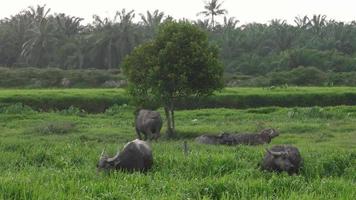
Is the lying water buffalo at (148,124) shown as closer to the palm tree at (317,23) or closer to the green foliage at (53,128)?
the green foliage at (53,128)

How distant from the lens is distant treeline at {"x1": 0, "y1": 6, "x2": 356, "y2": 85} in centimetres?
5275

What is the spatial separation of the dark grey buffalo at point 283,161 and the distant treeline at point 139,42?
124ft

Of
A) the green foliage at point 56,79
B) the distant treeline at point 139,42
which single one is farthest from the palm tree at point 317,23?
the green foliage at point 56,79

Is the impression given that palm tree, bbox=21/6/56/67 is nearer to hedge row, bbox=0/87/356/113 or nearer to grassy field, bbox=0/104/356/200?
hedge row, bbox=0/87/356/113

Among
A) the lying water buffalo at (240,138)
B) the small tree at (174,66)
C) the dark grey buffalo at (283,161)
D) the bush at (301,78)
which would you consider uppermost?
the small tree at (174,66)

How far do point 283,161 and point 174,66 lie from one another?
8563 mm

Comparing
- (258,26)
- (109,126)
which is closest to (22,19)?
(258,26)

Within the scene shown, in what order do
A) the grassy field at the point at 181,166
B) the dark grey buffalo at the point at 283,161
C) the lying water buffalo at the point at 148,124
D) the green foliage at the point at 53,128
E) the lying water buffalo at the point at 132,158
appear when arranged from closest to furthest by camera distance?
the grassy field at the point at 181,166 < the lying water buffalo at the point at 132,158 < the dark grey buffalo at the point at 283,161 < the lying water buffalo at the point at 148,124 < the green foliage at the point at 53,128

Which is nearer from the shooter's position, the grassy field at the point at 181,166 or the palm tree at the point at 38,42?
the grassy field at the point at 181,166

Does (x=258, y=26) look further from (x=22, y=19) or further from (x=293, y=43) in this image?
(x=22, y=19)

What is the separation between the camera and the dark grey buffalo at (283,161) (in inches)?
468

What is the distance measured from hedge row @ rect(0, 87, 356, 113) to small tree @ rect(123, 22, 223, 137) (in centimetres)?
968

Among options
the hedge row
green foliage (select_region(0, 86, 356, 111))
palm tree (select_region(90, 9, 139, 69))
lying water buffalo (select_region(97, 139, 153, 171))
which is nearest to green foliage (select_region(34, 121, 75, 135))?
lying water buffalo (select_region(97, 139, 153, 171))

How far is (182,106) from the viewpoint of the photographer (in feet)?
102
